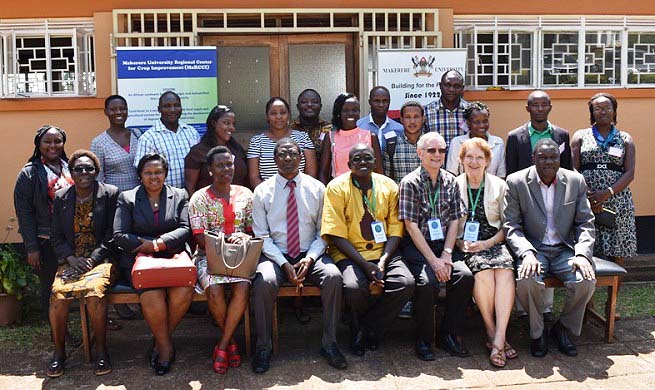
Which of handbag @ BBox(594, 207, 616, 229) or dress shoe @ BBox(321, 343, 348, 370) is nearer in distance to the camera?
dress shoe @ BBox(321, 343, 348, 370)

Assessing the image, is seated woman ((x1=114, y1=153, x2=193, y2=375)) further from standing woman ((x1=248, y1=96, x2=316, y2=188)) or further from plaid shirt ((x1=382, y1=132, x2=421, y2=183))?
plaid shirt ((x1=382, y1=132, x2=421, y2=183))

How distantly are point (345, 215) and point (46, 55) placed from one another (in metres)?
3.46

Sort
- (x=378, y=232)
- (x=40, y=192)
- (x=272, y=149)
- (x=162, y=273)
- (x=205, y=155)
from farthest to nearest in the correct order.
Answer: (x=272, y=149) → (x=205, y=155) → (x=40, y=192) → (x=378, y=232) → (x=162, y=273)

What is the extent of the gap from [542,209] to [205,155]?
256 cm

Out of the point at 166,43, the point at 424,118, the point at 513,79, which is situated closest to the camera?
the point at 424,118

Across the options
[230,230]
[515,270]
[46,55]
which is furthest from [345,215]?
[46,55]

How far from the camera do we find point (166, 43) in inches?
245

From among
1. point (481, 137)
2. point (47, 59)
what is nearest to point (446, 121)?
point (481, 137)

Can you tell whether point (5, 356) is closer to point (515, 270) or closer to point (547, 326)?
point (515, 270)

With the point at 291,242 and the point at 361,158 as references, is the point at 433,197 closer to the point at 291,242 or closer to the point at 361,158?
the point at 361,158

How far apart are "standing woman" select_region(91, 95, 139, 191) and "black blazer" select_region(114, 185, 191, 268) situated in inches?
24.2

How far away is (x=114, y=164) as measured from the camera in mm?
5266

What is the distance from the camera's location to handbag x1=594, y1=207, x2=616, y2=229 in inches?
207

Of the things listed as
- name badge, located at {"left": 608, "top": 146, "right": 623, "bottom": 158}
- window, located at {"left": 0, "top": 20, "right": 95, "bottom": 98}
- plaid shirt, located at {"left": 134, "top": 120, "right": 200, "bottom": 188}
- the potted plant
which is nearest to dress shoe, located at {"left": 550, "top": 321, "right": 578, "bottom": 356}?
name badge, located at {"left": 608, "top": 146, "right": 623, "bottom": 158}
